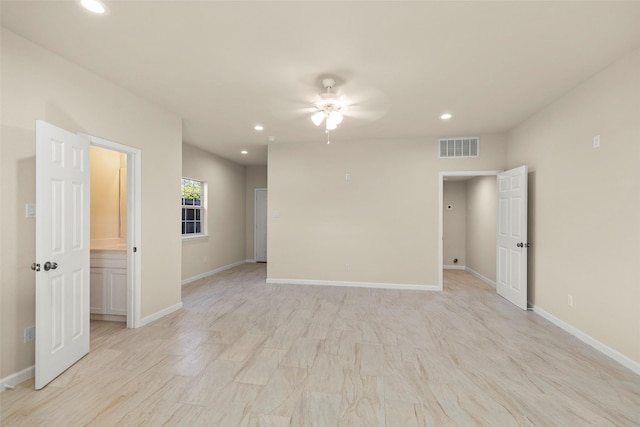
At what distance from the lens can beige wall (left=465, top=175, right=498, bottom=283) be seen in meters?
5.82

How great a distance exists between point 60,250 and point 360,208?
432cm

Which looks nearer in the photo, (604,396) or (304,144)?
(604,396)

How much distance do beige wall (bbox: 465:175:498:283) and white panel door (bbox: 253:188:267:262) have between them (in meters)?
5.40

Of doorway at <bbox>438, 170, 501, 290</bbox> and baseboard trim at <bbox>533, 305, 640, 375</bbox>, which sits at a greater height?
doorway at <bbox>438, 170, 501, 290</bbox>

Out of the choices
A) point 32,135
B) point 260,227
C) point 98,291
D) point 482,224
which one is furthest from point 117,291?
point 482,224

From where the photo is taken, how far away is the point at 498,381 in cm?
241

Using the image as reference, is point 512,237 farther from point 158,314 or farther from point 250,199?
point 250,199

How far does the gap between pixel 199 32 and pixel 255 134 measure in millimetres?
2896

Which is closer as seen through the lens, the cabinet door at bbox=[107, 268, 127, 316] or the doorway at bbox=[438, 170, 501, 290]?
the cabinet door at bbox=[107, 268, 127, 316]

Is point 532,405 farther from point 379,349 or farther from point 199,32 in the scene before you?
point 199,32

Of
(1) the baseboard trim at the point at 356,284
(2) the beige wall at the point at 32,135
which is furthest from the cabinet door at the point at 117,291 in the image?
(1) the baseboard trim at the point at 356,284

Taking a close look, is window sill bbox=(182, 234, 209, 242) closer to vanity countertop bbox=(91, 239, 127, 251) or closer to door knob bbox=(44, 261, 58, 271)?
Result: vanity countertop bbox=(91, 239, 127, 251)

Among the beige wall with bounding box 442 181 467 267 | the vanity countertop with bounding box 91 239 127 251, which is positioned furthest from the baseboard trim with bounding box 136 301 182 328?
the beige wall with bounding box 442 181 467 267

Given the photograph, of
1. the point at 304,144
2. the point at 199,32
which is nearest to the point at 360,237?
the point at 304,144
